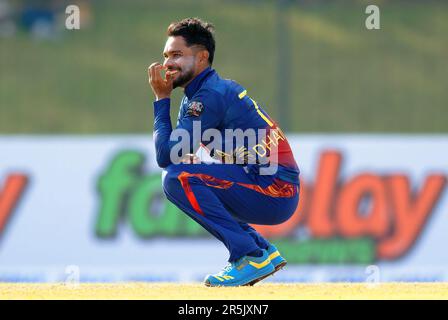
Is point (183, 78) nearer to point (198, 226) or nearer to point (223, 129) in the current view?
point (223, 129)

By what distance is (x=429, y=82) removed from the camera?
647 inches

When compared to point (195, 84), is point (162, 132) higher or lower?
lower

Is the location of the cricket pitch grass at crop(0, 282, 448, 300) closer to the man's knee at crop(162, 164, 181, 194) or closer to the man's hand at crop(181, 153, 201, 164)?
the man's knee at crop(162, 164, 181, 194)

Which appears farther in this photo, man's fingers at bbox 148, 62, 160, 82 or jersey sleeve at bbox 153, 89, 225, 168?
man's fingers at bbox 148, 62, 160, 82

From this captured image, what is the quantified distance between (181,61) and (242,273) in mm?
1415

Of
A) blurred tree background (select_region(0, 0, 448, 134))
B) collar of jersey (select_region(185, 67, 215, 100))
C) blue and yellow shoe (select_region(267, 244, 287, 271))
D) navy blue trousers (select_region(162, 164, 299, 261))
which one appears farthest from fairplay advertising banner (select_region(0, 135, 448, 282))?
collar of jersey (select_region(185, 67, 215, 100))

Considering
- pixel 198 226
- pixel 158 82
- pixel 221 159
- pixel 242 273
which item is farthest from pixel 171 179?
pixel 198 226

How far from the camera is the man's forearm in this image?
6703 mm

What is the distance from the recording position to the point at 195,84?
7.05m

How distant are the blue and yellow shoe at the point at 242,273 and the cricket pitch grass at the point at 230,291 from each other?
9 centimetres
